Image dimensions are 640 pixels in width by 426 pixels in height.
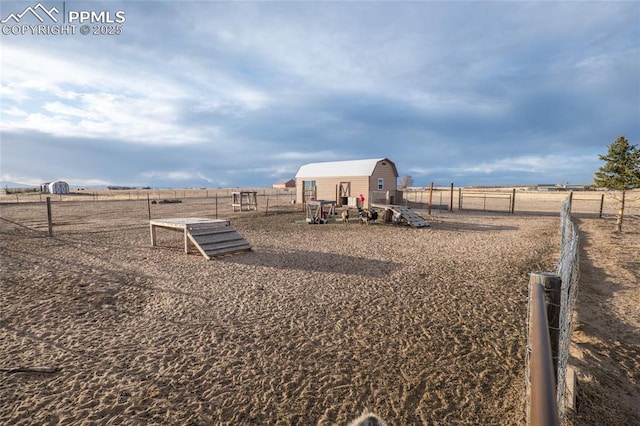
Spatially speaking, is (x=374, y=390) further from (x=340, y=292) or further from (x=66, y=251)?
(x=66, y=251)

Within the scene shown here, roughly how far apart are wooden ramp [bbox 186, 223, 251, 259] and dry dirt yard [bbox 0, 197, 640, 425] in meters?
0.54

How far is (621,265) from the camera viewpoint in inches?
396

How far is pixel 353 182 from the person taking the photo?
2959 cm

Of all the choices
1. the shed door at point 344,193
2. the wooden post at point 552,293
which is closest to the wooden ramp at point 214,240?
the wooden post at point 552,293

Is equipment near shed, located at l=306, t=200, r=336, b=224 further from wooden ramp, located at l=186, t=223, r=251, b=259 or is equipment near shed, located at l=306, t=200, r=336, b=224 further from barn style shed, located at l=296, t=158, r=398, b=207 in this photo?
wooden ramp, located at l=186, t=223, r=251, b=259

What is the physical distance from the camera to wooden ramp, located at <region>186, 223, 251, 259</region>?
1114cm

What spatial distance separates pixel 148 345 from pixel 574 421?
5.94 meters

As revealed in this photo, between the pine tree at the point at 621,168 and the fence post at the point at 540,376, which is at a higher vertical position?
the pine tree at the point at 621,168

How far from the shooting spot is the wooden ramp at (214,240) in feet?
36.6

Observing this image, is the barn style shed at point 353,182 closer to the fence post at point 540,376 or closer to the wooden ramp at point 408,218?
the wooden ramp at point 408,218

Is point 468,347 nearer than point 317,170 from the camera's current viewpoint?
Yes

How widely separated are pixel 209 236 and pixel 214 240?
0.85ft

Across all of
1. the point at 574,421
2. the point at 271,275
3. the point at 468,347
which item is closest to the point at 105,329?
the point at 271,275

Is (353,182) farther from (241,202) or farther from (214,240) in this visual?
(214,240)
